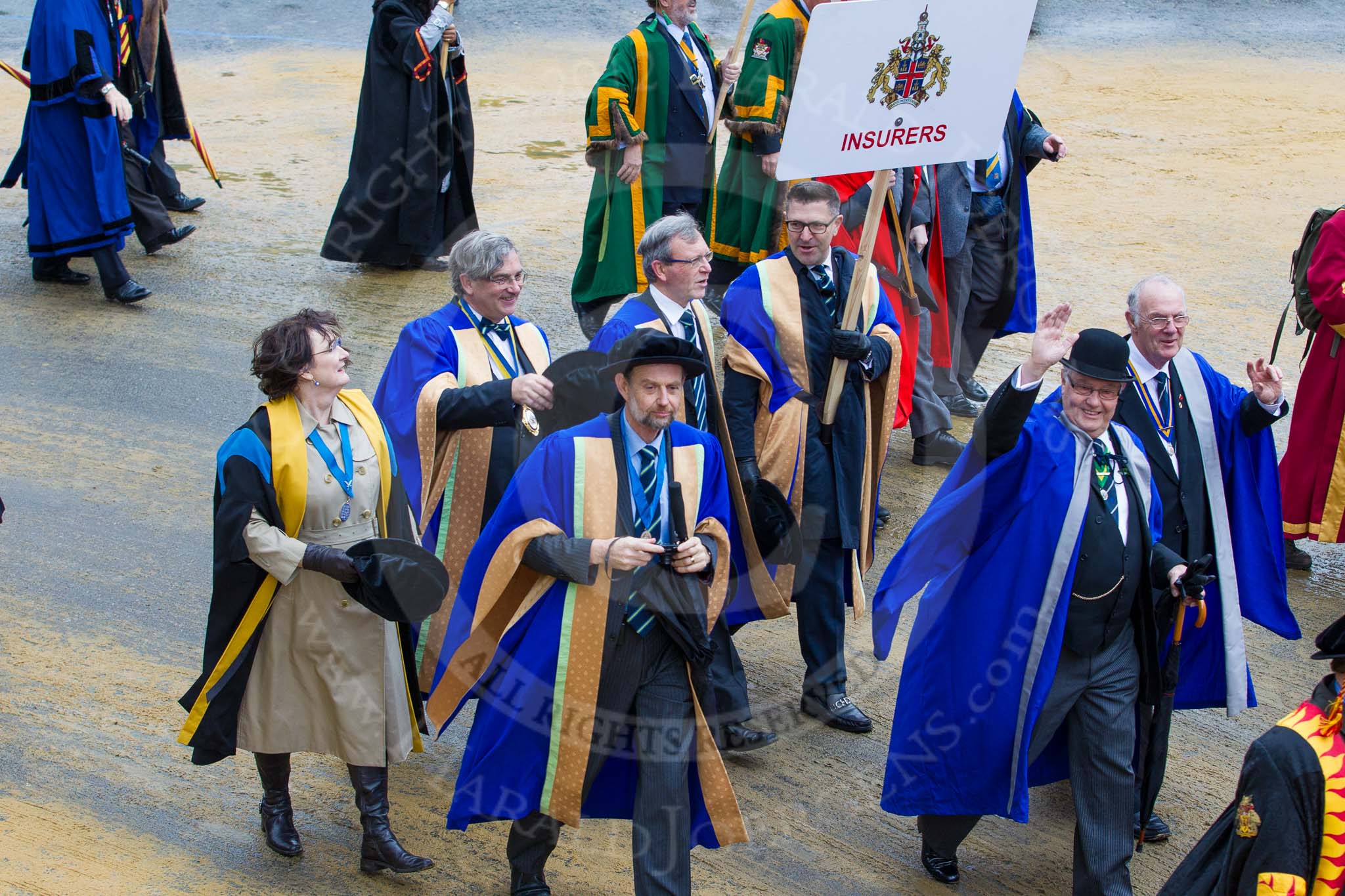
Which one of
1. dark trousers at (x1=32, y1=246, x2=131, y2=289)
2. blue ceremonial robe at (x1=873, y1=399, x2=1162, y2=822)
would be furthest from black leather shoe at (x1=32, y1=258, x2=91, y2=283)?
blue ceremonial robe at (x1=873, y1=399, x2=1162, y2=822)

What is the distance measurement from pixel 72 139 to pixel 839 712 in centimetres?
578

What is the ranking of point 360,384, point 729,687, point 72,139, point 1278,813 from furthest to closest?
point 72,139 → point 360,384 → point 729,687 → point 1278,813

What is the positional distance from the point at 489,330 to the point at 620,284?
3106mm

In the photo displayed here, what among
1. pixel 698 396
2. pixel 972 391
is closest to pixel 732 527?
pixel 698 396

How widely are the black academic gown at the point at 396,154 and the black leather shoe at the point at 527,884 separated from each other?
18.8 ft

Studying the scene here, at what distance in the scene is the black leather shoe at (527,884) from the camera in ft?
13.8

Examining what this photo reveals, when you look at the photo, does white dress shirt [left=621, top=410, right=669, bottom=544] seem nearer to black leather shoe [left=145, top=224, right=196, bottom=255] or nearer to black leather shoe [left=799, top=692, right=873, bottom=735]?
black leather shoe [left=799, top=692, right=873, bottom=735]

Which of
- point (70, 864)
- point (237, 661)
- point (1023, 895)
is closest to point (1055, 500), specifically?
point (1023, 895)

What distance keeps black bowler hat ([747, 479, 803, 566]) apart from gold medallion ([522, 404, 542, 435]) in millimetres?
767

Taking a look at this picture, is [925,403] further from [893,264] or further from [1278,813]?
[1278,813]

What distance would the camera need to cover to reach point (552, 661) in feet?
13.3

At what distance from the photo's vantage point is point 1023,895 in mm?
4418

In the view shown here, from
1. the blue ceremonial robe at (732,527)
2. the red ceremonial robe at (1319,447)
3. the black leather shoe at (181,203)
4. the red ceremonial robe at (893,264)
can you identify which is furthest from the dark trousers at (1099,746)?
the black leather shoe at (181,203)

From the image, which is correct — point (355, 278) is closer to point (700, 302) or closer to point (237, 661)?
point (700, 302)
